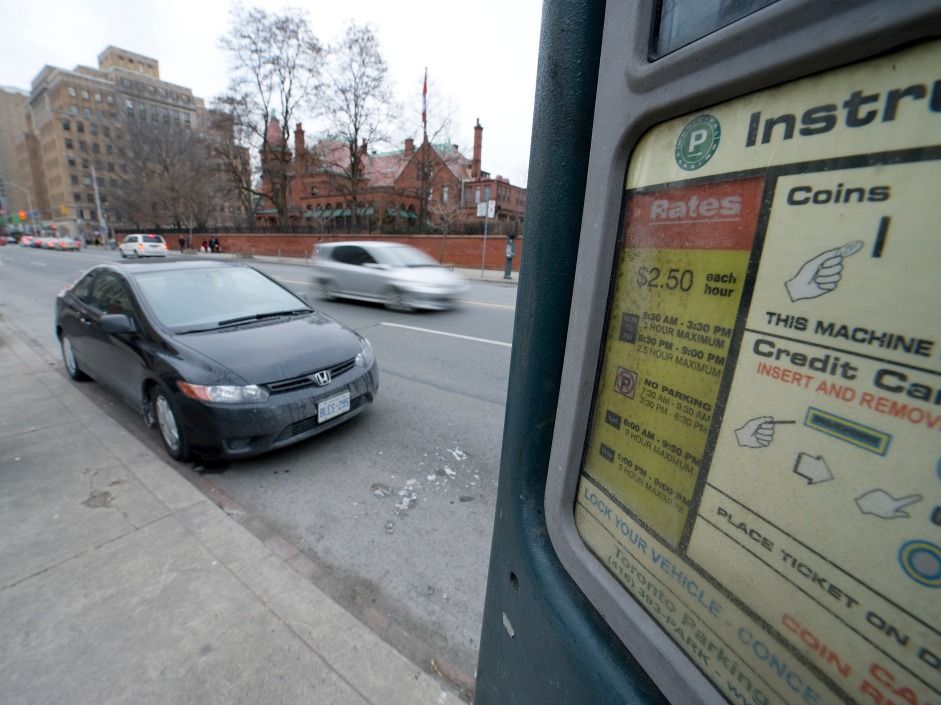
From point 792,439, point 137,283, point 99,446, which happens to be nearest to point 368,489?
point 99,446

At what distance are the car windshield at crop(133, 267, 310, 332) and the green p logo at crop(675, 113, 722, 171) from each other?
4.01 m

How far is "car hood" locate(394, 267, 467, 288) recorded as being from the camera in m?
9.66

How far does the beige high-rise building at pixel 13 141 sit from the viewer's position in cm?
8494

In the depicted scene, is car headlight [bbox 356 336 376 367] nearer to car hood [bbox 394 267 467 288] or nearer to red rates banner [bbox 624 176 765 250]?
red rates banner [bbox 624 176 765 250]

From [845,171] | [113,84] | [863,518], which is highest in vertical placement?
[113,84]

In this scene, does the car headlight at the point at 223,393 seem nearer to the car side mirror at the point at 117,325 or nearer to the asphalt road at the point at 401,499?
the asphalt road at the point at 401,499

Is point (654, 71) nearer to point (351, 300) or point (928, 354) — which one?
point (928, 354)

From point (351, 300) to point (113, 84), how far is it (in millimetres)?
91836

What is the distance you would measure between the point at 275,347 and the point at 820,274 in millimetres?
3725

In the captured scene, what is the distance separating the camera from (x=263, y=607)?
2.19 meters

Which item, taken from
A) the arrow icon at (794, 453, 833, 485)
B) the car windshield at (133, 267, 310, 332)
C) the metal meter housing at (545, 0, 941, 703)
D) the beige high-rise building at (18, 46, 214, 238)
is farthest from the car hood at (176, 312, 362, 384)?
the beige high-rise building at (18, 46, 214, 238)

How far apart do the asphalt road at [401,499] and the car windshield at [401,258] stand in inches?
185

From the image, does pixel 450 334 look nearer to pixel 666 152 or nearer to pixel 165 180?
pixel 666 152

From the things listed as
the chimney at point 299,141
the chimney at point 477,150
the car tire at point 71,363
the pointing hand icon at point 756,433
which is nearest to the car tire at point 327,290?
the car tire at point 71,363
